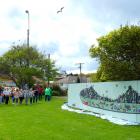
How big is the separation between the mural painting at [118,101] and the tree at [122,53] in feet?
6.11

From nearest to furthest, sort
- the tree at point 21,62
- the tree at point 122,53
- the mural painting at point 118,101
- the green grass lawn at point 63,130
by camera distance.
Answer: the green grass lawn at point 63,130
the mural painting at point 118,101
the tree at point 122,53
the tree at point 21,62

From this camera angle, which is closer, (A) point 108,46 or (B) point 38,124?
(B) point 38,124

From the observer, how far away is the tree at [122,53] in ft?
81.8

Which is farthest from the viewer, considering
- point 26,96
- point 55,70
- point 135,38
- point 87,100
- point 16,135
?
point 55,70

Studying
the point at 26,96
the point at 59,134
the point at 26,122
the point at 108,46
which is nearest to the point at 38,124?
the point at 26,122

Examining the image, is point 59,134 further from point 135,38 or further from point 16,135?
point 135,38

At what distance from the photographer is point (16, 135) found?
16.4 metres

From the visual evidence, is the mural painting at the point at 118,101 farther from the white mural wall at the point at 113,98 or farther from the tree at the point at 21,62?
the tree at the point at 21,62

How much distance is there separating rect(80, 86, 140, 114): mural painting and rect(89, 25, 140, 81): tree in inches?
73.3

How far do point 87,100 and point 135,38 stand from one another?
698 cm

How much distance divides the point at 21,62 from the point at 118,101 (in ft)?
154

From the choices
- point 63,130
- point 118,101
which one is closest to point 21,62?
point 118,101

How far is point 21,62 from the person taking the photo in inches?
2744

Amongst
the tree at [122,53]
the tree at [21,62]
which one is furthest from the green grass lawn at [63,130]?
the tree at [21,62]
